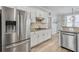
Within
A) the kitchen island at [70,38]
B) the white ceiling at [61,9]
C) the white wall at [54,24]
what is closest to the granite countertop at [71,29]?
the kitchen island at [70,38]

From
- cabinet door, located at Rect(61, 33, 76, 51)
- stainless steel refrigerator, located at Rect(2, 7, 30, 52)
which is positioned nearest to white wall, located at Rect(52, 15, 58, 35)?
cabinet door, located at Rect(61, 33, 76, 51)

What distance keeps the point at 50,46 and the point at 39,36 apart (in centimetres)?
28

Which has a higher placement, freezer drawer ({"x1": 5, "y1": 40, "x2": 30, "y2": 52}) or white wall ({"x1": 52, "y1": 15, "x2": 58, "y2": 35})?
white wall ({"x1": 52, "y1": 15, "x2": 58, "y2": 35})

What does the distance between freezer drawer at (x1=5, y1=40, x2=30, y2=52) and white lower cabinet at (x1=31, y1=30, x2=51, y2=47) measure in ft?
0.36

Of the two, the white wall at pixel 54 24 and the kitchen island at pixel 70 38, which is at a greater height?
the white wall at pixel 54 24

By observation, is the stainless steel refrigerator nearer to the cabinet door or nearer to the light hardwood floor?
the light hardwood floor

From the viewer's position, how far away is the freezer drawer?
144 cm

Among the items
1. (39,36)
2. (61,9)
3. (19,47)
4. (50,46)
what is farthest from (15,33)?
(61,9)

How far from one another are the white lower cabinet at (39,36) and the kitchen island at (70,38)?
10.5 inches

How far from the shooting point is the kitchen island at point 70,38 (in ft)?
5.01

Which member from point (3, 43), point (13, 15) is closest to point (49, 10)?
point (13, 15)

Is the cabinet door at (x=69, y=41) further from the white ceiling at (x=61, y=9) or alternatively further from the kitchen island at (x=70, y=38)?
the white ceiling at (x=61, y=9)

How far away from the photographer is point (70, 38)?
1576 millimetres

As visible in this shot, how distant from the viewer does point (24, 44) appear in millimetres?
1578
